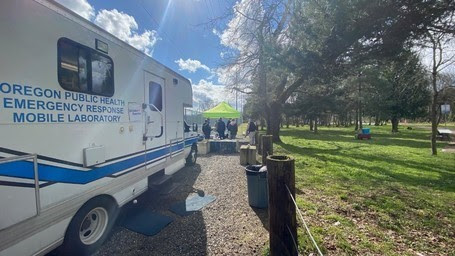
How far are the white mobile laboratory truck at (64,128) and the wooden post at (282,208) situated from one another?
8.29 feet

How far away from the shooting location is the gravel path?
3764mm

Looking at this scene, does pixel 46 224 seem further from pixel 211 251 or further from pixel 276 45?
pixel 276 45

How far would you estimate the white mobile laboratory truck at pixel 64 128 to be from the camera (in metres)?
2.43

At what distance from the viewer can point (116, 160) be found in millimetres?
4020

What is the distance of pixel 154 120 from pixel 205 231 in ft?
8.52

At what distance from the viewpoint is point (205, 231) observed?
4352 mm

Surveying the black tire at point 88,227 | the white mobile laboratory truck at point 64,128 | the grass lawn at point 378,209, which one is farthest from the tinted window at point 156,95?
the grass lawn at point 378,209

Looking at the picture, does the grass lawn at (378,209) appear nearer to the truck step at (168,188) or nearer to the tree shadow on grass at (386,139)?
the truck step at (168,188)

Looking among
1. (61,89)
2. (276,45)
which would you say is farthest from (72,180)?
(276,45)

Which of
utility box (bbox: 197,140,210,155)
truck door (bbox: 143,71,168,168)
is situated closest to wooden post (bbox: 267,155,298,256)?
truck door (bbox: 143,71,168,168)

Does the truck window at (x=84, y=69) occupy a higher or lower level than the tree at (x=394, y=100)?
lower

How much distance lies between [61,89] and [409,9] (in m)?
8.38

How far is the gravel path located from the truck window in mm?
2413

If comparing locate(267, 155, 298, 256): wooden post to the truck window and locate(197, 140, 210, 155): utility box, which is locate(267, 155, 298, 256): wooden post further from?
locate(197, 140, 210, 155): utility box
